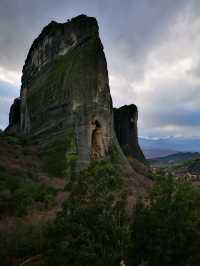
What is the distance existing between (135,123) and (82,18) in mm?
21206

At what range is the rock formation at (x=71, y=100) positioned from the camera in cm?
3123

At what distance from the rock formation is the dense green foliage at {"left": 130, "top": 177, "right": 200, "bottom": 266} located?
18990 mm

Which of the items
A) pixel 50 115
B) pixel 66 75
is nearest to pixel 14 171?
pixel 50 115

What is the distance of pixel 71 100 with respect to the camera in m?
32.0

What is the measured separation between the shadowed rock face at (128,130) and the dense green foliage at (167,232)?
39.5 metres

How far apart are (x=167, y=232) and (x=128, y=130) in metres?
41.8

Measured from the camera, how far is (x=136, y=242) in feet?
32.7

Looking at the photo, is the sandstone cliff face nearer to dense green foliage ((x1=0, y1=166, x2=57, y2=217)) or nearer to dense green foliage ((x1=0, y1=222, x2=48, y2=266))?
dense green foliage ((x1=0, y1=166, x2=57, y2=217))

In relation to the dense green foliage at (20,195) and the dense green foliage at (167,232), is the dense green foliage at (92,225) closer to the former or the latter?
the dense green foliage at (167,232)

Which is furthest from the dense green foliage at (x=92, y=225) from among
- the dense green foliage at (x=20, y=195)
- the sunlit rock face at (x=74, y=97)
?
the sunlit rock face at (x=74, y=97)

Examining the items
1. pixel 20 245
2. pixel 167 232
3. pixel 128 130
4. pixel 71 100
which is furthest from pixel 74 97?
pixel 167 232

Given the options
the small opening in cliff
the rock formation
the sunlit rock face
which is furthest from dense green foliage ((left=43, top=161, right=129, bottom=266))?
the small opening in cliff

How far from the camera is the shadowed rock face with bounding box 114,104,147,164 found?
50.8 metres

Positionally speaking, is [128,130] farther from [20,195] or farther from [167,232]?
[167,232]
